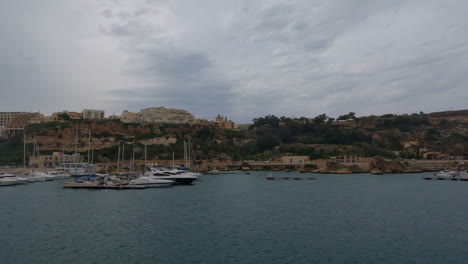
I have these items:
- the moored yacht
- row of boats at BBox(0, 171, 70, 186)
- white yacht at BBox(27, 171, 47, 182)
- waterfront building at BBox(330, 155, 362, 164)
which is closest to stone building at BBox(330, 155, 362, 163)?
waterfront building at BBox(330, 155, 362, 164)

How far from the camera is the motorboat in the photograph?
160ft

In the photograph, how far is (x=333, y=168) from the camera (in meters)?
85.0

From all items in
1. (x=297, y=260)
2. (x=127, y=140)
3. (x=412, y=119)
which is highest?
(x=412, y=119)

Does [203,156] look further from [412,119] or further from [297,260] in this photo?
[297,260]

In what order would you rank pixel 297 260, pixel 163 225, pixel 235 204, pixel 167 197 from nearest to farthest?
pixel 297 260, pixel 163 225, pixel 235 204, pixel 167 197

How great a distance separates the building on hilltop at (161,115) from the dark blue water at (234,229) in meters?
94.8

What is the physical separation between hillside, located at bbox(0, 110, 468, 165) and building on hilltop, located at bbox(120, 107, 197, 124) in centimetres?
1592

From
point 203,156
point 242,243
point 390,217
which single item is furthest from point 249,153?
point 242,243

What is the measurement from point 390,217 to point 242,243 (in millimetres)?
13317

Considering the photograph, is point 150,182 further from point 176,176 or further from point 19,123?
point 19,123

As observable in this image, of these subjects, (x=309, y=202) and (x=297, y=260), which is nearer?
(x=297, y=260)

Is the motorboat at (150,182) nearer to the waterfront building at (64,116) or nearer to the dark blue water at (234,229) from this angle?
the dark blue water at (234,229)

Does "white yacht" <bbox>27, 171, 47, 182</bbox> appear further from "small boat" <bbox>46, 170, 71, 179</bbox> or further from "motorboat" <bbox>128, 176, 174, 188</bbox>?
"motorboat" <bbox>128, 176, 174, 188</bbox>

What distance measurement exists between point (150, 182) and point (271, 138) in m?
70.0
